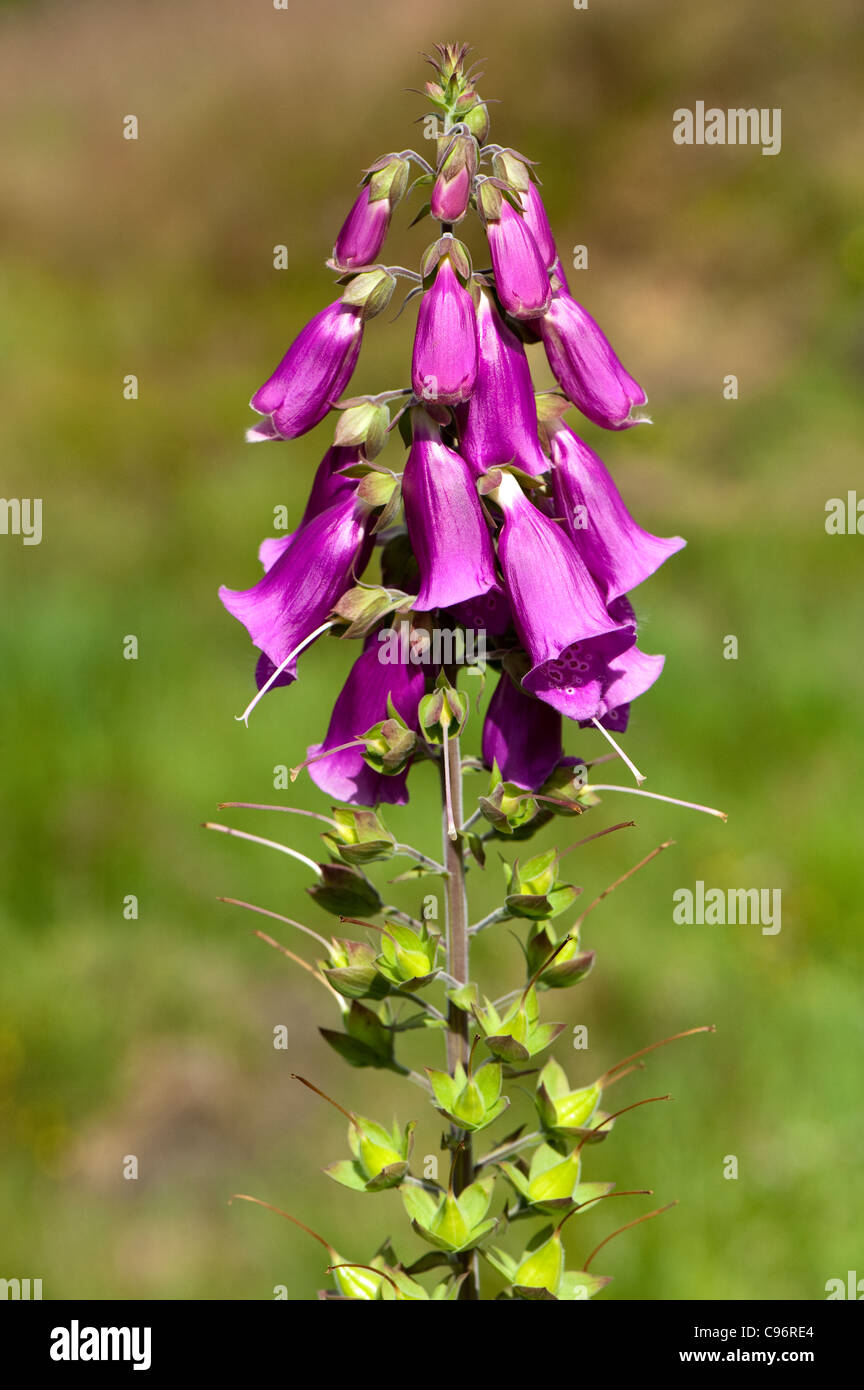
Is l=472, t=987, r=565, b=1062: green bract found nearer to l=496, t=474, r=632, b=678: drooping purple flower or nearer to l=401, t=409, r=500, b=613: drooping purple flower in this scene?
l=496, t=474, r=632, b=678: drooping purple flower

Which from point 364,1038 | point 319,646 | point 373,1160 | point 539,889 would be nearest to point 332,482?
point 539,889

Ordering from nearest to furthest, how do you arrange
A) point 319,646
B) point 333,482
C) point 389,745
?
1. point 389,745
2. point 333,482
3. point 319,646

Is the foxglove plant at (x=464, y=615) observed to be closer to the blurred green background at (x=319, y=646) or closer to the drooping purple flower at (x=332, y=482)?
the drooping purple flower at (x=332, y=482)

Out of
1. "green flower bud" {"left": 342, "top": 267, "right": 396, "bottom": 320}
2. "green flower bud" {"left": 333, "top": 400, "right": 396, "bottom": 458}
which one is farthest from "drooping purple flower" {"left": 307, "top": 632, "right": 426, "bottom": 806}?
"green flower bud" {"left": 342, "top": 267, "right": 396, "bottom": 320}

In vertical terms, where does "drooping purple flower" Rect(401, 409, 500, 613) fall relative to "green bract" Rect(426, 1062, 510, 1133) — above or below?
above

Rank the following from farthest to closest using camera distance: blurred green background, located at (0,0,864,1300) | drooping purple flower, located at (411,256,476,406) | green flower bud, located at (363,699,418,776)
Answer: blurred green background, located at (0,0,864,1300) < green flower bud, located at (363,699,418,776) < drooping purple flower, located at (411,256,476,406)

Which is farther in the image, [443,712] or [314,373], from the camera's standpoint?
[314,373]

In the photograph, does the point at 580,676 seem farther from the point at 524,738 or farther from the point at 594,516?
the point at 594,516

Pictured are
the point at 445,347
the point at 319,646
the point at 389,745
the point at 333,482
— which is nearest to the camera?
the point at 445,347
